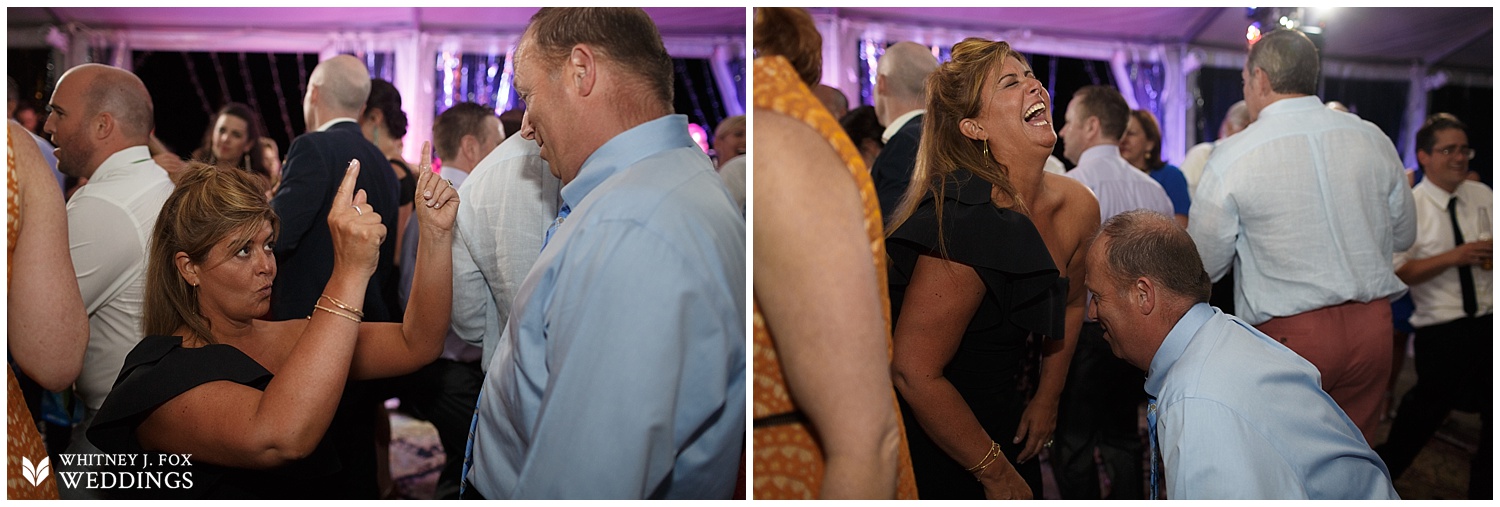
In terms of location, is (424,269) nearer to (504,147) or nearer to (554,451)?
(504,147)

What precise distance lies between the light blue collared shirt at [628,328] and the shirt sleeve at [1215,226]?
4.36ft

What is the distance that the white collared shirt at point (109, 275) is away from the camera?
2.11m

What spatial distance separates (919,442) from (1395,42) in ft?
7.37

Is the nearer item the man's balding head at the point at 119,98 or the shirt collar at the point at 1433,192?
the man's balding head at the point at 119,98

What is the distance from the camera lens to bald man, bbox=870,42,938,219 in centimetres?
214

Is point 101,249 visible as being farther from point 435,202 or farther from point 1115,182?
point 1115,182

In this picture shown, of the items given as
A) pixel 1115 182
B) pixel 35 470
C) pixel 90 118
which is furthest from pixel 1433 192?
pixel 35 470

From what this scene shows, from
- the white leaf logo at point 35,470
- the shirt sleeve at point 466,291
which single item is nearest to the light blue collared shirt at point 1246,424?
the shirt sleeve at point 466,291

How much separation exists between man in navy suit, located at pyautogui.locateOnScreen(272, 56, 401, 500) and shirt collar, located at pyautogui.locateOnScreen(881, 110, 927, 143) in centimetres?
126

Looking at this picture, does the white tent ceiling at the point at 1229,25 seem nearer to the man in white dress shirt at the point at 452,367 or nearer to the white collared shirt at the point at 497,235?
the white collared shirt at the point at 497,235

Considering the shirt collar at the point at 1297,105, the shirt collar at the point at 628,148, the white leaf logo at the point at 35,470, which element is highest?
the shirt collar at the point at 1297,105

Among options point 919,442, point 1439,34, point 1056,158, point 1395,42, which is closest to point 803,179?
point 919,442

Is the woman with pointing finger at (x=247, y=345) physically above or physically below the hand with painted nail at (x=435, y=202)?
below

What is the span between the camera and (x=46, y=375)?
2109mm
